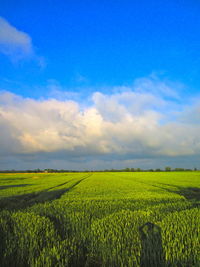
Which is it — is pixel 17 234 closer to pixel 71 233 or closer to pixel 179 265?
pixel 71 233

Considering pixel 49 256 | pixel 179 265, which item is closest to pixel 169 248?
pixel 179 265

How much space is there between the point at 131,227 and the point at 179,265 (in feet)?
5.38

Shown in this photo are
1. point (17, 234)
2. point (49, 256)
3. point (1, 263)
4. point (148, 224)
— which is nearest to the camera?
point (49, 256)

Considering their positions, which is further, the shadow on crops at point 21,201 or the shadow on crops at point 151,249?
the shadow on crops at point 21,201

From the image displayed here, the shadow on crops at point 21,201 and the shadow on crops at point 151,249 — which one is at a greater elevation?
the shadow on crops at point 151,249

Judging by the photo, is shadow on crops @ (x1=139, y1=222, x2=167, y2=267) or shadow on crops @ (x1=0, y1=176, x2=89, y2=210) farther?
shadow on crops @ (x1=0, y1=176, x2=89, y2=210)

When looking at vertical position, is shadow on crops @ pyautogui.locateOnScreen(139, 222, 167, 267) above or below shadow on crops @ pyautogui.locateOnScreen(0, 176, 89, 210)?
→ above

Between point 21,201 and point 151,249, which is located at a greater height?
point 151,249

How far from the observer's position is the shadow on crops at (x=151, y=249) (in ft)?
11.0

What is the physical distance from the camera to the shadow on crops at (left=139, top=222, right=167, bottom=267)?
3.34 m

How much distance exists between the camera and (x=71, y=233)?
483cm

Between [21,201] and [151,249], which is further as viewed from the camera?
[21,201]

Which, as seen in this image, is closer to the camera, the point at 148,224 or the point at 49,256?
the point at 49,256

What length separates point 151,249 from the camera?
357 cm
